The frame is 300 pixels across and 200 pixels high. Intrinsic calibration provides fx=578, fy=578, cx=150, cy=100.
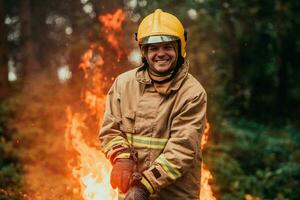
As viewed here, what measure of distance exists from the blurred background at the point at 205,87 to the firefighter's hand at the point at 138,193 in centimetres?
301

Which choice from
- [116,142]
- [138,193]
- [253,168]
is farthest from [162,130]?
[253,168]

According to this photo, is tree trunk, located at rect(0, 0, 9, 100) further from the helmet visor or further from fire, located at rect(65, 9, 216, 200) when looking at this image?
the helmet visor

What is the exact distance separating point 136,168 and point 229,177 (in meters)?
5.48

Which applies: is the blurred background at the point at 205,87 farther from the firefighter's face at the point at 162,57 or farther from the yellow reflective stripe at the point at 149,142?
the firefighter's face at the point at 162,57

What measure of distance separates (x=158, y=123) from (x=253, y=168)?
7.11 metres

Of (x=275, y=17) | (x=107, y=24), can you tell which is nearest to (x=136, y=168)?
(x=107, y=24)

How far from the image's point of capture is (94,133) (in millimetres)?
8961

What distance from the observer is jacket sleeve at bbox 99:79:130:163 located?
4152 mm

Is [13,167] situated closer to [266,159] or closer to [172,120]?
[266,159]

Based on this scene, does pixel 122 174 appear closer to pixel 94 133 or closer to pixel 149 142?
pixel 149 142

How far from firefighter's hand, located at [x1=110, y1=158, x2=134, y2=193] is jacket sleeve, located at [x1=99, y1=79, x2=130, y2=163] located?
0.06 meters

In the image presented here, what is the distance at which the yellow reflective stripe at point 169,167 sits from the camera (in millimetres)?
3930

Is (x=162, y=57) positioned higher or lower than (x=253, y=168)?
higher

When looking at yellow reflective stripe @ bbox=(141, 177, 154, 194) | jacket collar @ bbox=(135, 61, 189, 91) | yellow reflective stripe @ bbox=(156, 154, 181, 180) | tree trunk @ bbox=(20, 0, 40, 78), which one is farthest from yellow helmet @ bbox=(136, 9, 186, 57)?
tree trunk @ bbox=(20, 0, 40, 78)
